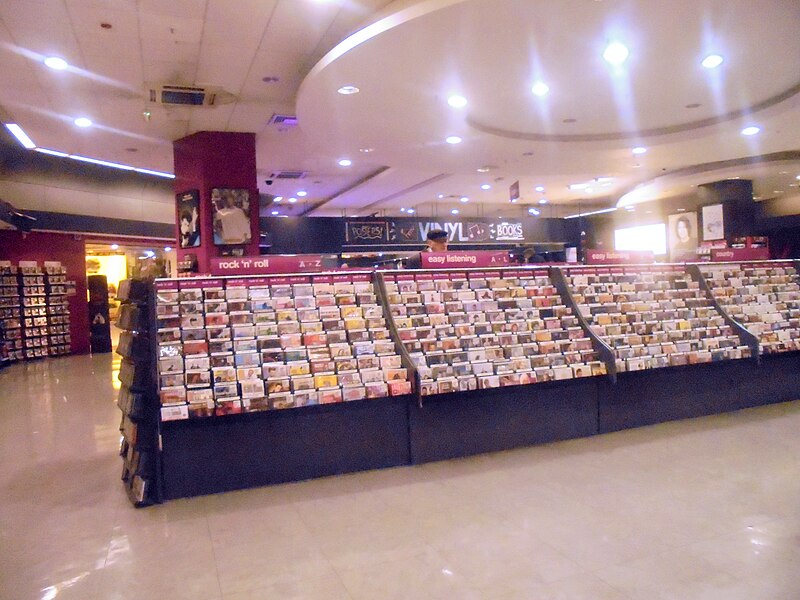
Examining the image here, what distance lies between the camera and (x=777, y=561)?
2.76m

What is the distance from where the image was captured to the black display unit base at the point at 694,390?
5.11m

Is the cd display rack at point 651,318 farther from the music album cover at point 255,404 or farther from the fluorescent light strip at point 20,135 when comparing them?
the fluorescent light strip at point 20,135

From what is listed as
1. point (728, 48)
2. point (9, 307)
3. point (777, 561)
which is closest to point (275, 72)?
point (728, 48)

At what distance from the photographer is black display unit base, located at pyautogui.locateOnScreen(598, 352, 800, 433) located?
5113 millimetres

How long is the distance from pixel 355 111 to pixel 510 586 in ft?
17.7

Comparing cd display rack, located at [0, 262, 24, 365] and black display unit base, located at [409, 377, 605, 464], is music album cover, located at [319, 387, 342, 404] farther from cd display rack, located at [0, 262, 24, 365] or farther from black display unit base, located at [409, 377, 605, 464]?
cd display rack, located at [0, 262, 24, 365]

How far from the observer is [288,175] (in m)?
12.0

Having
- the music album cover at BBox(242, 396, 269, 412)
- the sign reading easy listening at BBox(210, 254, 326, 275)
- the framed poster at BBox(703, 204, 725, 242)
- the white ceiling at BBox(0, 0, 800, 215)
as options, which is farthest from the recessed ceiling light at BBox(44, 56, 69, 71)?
the framed poster at BBox(703, 204, 725, 242)

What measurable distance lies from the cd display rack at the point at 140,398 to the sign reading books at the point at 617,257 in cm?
384

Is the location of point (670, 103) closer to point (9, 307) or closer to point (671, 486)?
point (671, 486)

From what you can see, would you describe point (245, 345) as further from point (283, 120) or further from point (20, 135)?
point (20, 135)

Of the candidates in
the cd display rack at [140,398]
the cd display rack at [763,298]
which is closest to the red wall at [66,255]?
the cd display rack at [140,398]

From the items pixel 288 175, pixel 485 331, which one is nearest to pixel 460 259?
pixel 485 331

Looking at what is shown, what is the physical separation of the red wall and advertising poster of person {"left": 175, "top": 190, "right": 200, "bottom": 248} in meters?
6.76
